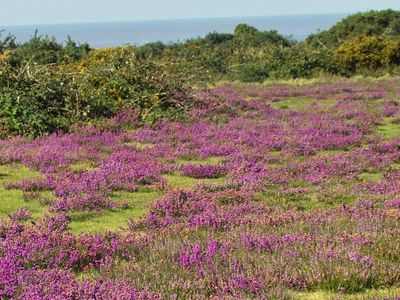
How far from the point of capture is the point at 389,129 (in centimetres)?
2380

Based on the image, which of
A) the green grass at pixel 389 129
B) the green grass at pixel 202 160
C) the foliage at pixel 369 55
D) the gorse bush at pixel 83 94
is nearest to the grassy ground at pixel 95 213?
the green grass at pixel 202 160

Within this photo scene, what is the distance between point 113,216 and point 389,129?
14.3 metres

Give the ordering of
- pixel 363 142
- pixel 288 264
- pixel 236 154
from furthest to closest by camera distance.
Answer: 1. pixel 363 142
2. pixel 236 154
3. pixel 288 264

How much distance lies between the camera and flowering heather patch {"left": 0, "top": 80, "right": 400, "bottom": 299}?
7.69m

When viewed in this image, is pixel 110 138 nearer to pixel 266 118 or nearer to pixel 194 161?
pixel 194 161

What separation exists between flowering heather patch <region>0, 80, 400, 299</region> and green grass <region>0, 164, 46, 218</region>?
0.04 meters

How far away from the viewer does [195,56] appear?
62188 millimetres

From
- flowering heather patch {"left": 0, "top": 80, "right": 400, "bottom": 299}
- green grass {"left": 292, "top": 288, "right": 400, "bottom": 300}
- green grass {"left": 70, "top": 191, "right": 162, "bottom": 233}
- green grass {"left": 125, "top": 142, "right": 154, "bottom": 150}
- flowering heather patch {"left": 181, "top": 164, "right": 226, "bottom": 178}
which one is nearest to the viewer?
green grass {"left": 292, "top": 288, "right": 400, "bottom": 300}

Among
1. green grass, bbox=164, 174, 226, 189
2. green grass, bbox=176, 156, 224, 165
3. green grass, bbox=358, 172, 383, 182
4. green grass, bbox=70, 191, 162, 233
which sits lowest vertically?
green grass, bbox=176, 156, 224, 165

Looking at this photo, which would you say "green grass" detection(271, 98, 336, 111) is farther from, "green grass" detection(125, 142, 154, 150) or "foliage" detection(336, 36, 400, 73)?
"foliage" detection(336, 36, 400, 73)

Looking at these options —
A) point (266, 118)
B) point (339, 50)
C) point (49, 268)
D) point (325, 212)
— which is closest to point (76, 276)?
point (49, 268)

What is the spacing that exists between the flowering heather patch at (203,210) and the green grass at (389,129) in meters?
0.34

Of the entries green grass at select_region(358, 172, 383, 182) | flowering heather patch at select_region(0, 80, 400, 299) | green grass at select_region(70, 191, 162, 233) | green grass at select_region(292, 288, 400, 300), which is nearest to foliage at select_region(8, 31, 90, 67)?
flowering heather patch at select_region(0, 80, 400, 299)

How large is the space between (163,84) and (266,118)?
13.6 feet
